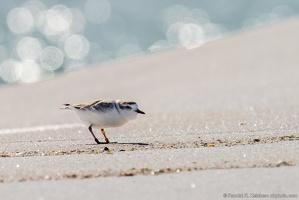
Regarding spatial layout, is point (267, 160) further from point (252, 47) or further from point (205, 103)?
point (252, 47)

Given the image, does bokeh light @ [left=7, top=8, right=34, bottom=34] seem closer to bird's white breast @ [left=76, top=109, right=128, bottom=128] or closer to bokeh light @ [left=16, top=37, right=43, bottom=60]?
→ bokeh light @ [left=16, top=37, right=43, bottom=60]

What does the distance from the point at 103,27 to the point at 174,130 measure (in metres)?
19.8

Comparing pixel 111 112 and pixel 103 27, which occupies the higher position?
pixel 103 27

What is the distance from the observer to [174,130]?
6.42 metres

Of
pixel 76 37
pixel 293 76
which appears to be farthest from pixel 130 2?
pixel 293 76

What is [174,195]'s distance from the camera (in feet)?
12.0

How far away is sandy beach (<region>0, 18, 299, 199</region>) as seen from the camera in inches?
154

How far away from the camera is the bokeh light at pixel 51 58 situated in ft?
63.8

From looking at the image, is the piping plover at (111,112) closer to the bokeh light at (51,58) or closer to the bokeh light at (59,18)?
the bokeh light at (51,58)

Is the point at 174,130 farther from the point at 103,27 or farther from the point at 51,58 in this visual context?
the point at 103,27

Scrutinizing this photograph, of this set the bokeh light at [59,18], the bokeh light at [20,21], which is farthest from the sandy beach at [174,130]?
the bokeh light at [59,18]

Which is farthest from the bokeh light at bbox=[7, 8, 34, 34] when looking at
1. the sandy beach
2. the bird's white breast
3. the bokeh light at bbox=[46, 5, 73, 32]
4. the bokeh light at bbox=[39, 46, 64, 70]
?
the bird's white breast

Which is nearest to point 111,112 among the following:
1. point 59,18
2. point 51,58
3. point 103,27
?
point 51,58

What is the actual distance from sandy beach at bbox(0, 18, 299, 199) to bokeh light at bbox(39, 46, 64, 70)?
19.8 feet
